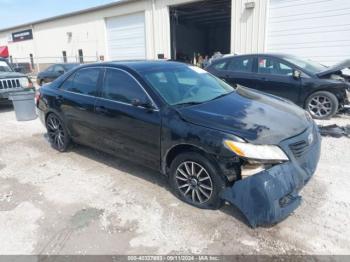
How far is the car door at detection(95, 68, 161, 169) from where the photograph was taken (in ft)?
10.9

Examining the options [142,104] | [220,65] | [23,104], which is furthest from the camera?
[220,65]

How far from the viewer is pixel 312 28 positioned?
435 inches

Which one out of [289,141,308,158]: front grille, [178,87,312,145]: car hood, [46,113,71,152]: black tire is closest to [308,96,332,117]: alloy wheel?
[178,87,312,145]: car hood

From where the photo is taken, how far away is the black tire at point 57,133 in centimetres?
479

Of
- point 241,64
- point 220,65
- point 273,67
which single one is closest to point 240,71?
point 241,64

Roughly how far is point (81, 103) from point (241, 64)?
4.64 m

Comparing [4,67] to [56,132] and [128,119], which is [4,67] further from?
[128,119]

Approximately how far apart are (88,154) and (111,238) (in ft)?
7.99

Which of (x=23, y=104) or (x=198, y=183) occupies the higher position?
(x=23, y=104)

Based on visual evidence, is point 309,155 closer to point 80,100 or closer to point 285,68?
point 80,100

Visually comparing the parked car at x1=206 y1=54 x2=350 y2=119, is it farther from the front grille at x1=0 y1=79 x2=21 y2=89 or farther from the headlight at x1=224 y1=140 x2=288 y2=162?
the front grille at x1=0 y1=79 x2=21 y2=89

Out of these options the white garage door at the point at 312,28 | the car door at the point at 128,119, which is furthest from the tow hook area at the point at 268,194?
the white garage door at the point at 312,28

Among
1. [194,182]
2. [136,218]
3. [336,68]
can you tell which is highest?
[336,68]

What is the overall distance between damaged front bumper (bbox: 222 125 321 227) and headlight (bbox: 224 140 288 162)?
79 millimetres
